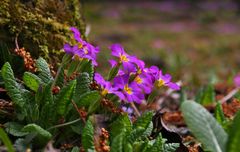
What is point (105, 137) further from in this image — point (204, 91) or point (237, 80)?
point (237, 80)

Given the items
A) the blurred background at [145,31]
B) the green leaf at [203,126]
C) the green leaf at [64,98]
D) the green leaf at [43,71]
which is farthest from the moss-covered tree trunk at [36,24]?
the green leaf at [203,126]

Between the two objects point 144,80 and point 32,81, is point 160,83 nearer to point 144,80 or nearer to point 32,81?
point 144,80

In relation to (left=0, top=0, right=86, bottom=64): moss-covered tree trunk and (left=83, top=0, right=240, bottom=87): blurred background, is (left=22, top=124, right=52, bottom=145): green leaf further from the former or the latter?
(left=83, top=0, right=240, bottom=87): blurred background

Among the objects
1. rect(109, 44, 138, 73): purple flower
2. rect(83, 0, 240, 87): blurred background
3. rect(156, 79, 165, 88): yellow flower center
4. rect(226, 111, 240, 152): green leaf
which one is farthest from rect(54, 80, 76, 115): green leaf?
rect(83, 0, 240, 87): blurred background

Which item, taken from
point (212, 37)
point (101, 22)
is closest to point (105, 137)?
point (212, 37)

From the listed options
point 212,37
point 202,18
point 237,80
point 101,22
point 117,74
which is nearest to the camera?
point 117,74

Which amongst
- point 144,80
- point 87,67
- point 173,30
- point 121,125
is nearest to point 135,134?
point 121,125
